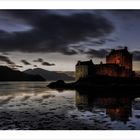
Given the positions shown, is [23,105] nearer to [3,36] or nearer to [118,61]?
[3,36]

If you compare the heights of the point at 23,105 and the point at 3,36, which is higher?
the point at 3,36

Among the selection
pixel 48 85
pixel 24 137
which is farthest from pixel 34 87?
pixel 24 137

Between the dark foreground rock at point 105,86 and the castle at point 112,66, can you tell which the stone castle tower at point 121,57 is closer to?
the castle at point 112,66

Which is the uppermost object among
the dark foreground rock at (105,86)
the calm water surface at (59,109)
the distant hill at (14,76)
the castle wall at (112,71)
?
the castle wall at (112,71)

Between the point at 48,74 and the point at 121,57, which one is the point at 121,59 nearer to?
the point at 121,57

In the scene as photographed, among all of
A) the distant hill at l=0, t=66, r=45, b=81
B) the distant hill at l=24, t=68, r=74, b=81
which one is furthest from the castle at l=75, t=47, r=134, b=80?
the distant hill at l=0, t=66, r=45, b=81

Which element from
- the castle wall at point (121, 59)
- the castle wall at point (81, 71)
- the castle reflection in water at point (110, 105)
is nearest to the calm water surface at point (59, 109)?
the castle reflection in water at point (110, 105)

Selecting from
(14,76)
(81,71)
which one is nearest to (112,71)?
(81,71)
